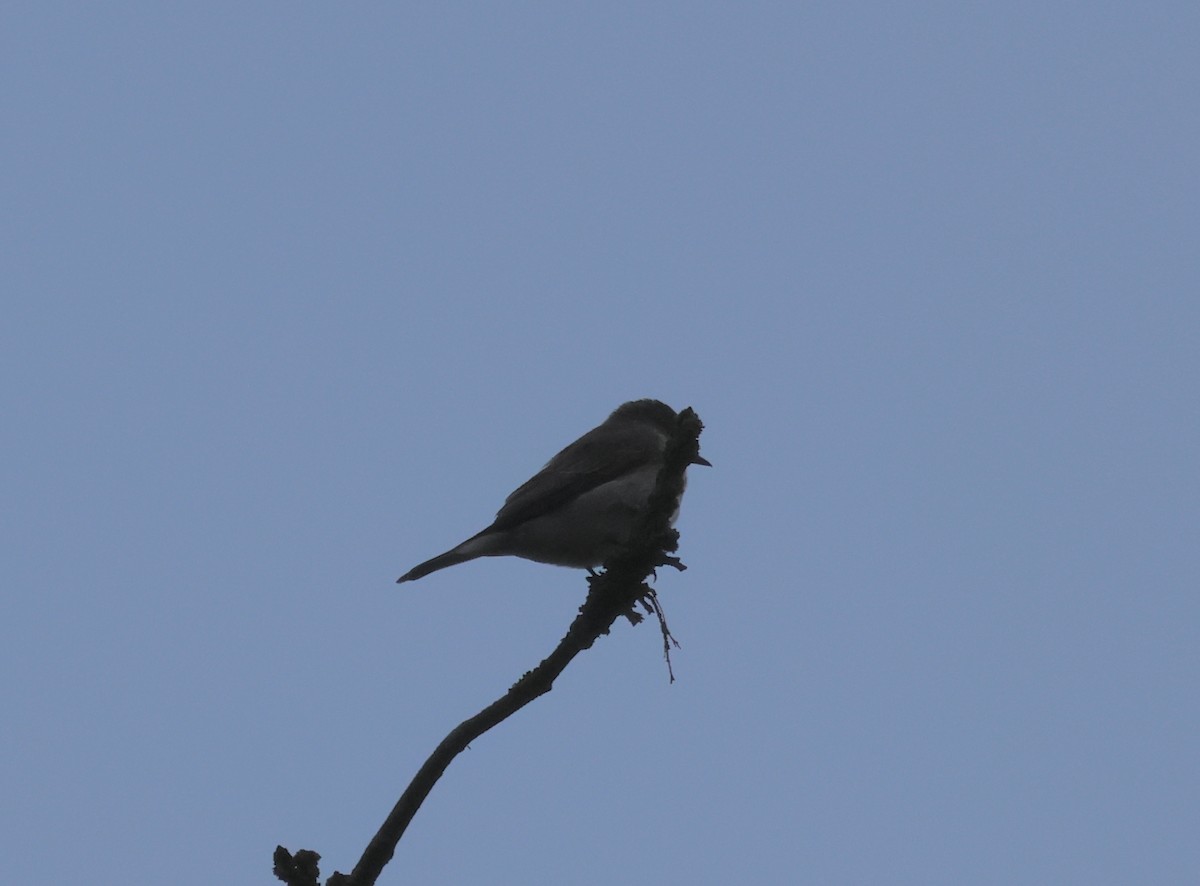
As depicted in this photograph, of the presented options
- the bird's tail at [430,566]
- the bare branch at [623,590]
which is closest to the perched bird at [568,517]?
the bird's tail at [430,566]

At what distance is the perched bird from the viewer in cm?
985

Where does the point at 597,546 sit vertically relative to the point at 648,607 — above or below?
above

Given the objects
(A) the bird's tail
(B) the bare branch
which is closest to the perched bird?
(A) the bird's tail

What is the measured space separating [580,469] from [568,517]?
2.76 feet

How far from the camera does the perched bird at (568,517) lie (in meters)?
9.85

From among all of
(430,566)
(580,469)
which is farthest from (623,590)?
(580,469)

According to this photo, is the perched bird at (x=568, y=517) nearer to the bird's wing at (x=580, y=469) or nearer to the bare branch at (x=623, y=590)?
the bird's wing at (x=580, y=469)

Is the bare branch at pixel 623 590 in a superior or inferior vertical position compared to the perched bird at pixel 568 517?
inferior

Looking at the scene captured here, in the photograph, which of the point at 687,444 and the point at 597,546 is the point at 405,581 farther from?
the point at 687,444

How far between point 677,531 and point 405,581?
3664 mm

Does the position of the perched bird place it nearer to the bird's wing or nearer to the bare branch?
the bird's wing

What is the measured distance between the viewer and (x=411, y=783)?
14.4 ft

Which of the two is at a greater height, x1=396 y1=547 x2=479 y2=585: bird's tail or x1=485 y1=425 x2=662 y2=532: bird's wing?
x1=485 y1=425 x2=662 y2=532: bird's wing

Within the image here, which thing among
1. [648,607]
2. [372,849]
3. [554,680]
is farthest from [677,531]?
[372,849]
